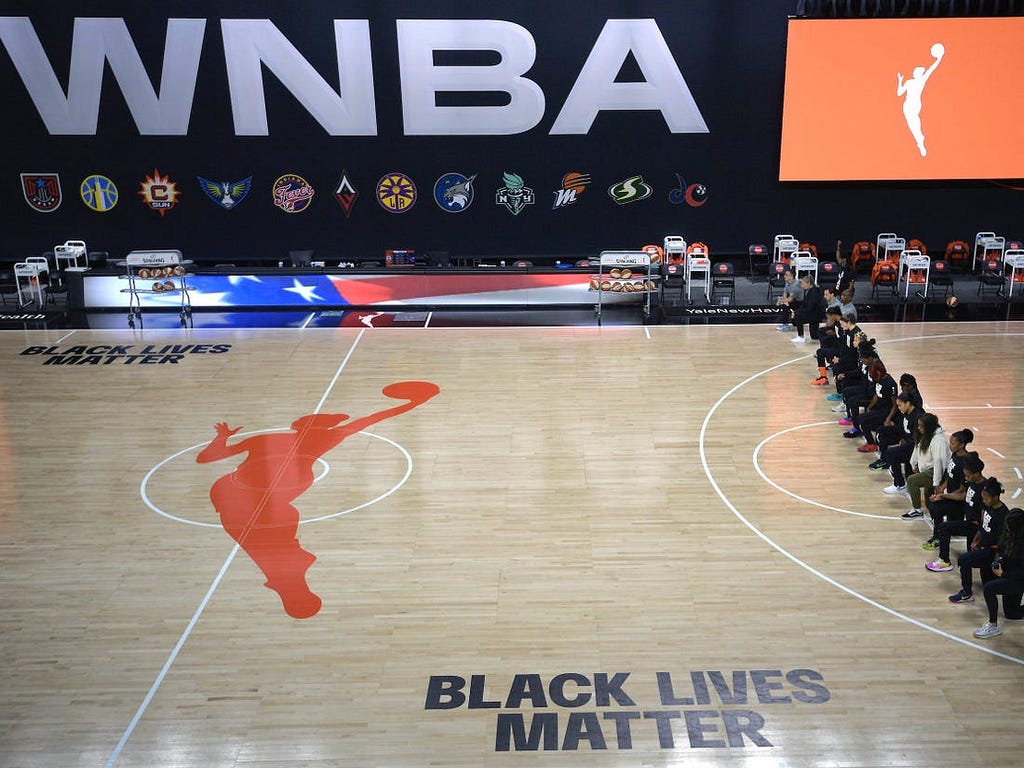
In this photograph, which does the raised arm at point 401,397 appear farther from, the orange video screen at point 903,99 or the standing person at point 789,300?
the orange video screen at point 903,99

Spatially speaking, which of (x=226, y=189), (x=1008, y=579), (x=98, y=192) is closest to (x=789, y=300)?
(x=1008, y=579)

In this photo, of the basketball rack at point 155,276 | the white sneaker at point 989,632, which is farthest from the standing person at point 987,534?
the basketball rack at point 155,276

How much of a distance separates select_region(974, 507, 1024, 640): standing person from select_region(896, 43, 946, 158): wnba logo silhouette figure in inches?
589

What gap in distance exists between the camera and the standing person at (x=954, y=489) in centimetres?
955

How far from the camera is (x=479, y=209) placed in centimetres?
2227

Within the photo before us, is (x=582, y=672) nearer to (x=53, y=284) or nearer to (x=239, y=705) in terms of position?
(x=239, y=705)

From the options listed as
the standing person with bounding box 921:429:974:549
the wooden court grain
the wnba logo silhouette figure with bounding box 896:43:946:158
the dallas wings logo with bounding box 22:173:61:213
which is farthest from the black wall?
the standing person with bounding box 921:429:974:549

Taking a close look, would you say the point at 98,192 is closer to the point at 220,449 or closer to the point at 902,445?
the point at 220,449

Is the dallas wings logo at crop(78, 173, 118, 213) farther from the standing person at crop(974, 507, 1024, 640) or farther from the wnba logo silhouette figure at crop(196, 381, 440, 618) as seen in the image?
the standing person at crop(974, 507, 1024, 640)

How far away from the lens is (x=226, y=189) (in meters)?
22.1

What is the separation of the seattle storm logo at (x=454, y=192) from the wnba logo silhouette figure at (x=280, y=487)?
805 cm

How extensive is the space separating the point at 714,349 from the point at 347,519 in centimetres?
811

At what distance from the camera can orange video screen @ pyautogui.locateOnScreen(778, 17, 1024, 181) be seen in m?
20.9

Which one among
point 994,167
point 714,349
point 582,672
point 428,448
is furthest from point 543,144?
point 582,672
